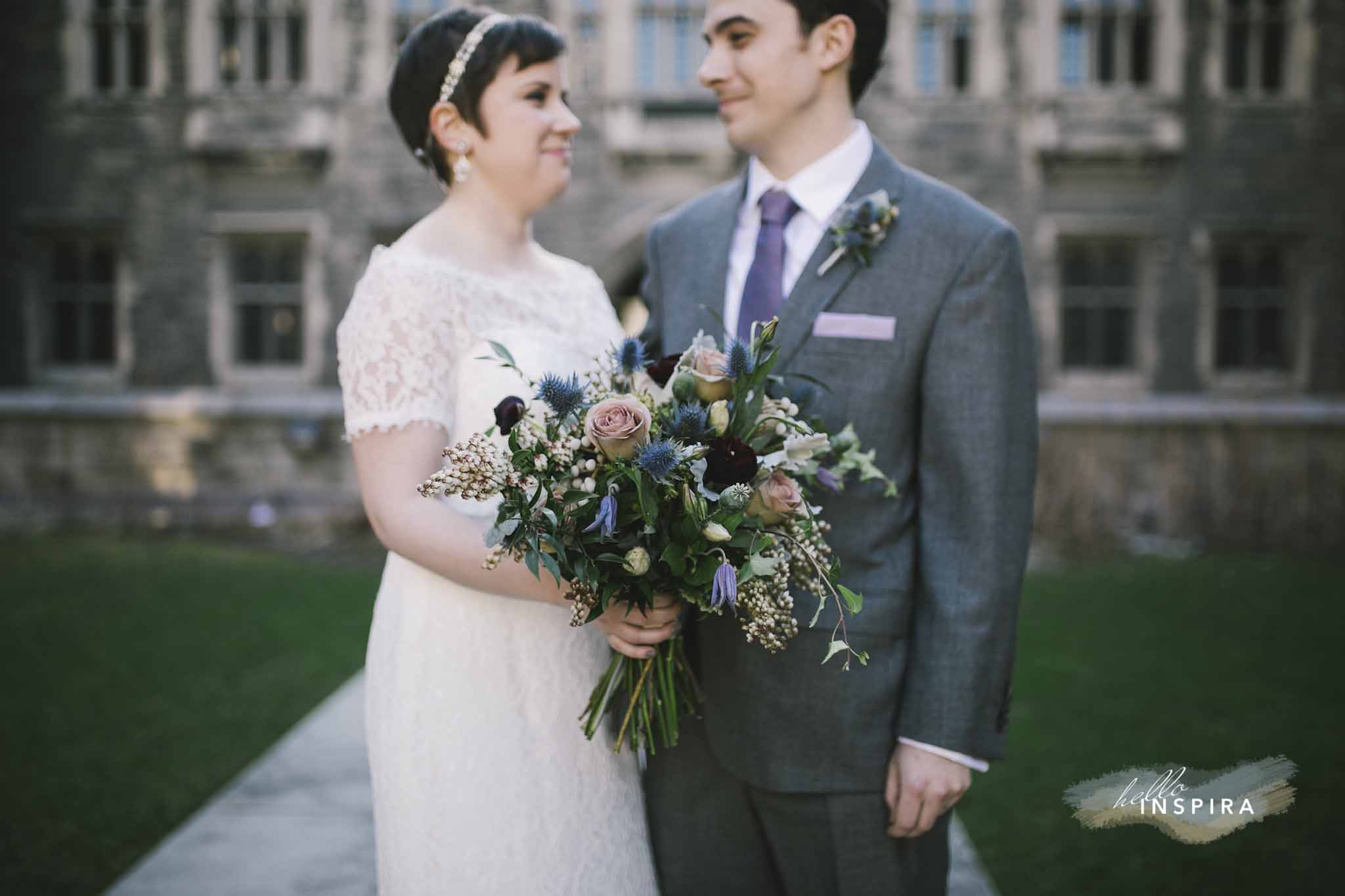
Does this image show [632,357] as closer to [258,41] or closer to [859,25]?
[859,25]

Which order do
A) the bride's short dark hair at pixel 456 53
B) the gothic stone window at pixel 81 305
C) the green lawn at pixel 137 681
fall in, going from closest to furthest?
1. the bride's short dark hair at pixel 456 53
2. the green lawn at pixel 137 681
3. the gothic stone window at pixel 81 305

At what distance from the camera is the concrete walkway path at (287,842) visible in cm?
326

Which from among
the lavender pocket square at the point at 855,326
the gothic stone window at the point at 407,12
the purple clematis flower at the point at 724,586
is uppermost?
the gothic stone window at the point at 407,12

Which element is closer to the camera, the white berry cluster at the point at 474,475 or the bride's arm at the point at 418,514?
the white berry cluster at the point at 474,475

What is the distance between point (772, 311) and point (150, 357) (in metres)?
11.6

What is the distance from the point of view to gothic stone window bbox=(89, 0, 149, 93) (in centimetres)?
1210

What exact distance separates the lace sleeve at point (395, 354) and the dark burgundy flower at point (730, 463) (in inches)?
25.8

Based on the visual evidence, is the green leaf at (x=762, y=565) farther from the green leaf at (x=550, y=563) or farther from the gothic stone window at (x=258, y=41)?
the gothic stone window at (x=258, y=41)

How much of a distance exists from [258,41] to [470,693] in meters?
11.9

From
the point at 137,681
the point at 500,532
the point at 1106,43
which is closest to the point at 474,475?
the point at 500,532

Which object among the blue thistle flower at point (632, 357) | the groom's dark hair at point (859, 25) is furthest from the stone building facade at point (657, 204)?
the blue thistle flower at point (632, 357)

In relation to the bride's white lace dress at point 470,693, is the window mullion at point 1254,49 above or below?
above

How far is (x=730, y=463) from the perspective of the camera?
1701 mm

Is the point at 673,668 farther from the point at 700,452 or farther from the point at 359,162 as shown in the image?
the point at 359,162
